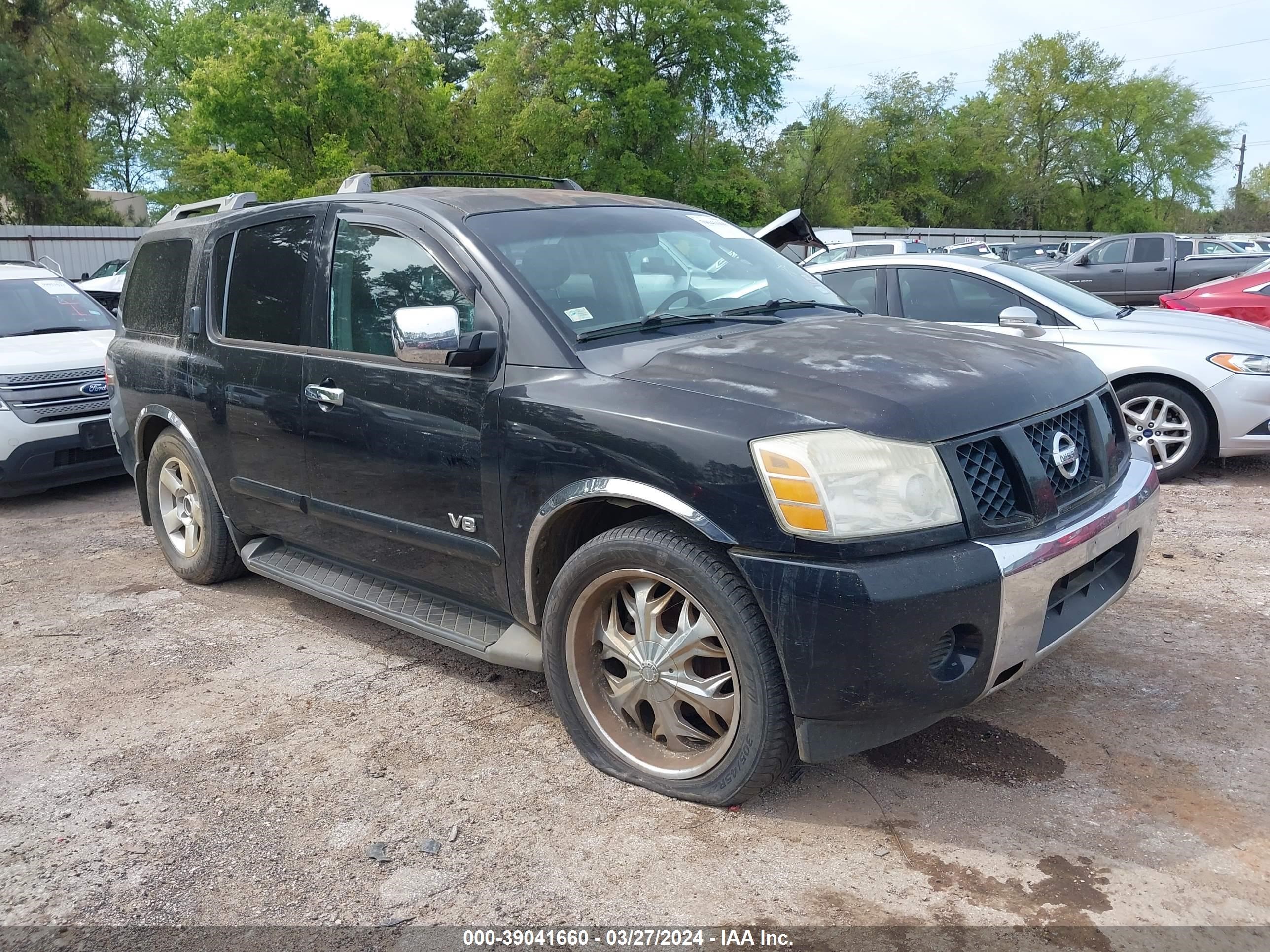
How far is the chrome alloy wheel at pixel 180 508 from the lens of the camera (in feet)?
17.0

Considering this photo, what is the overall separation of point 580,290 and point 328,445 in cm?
119

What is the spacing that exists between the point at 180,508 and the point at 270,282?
5.18ft

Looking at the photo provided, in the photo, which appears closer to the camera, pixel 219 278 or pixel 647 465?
pixel 647 465

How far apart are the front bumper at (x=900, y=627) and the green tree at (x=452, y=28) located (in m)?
63.3

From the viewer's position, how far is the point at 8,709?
3.95m

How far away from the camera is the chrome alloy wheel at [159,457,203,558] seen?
5.17 meters

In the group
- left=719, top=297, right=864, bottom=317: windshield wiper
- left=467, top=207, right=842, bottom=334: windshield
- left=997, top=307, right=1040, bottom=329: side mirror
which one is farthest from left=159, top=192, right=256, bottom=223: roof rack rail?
left=997, top=307, right=1040, bottom=329: side mirror

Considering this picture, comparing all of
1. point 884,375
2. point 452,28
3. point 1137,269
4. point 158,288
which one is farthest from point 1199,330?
point 452,28

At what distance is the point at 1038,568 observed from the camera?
9.33 feet

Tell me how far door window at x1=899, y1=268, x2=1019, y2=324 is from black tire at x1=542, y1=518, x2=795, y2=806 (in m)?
4.71

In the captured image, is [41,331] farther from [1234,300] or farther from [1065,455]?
[1234,300]

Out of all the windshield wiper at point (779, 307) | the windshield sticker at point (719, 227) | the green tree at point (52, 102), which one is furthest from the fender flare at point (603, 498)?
the green tree at point (52, 102)

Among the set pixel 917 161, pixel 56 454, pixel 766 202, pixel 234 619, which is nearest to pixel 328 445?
pixel 234 619

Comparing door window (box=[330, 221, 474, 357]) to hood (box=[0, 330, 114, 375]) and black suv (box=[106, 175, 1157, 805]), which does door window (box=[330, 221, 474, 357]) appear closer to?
black suv (box=[106, 175, 1157, 805])
